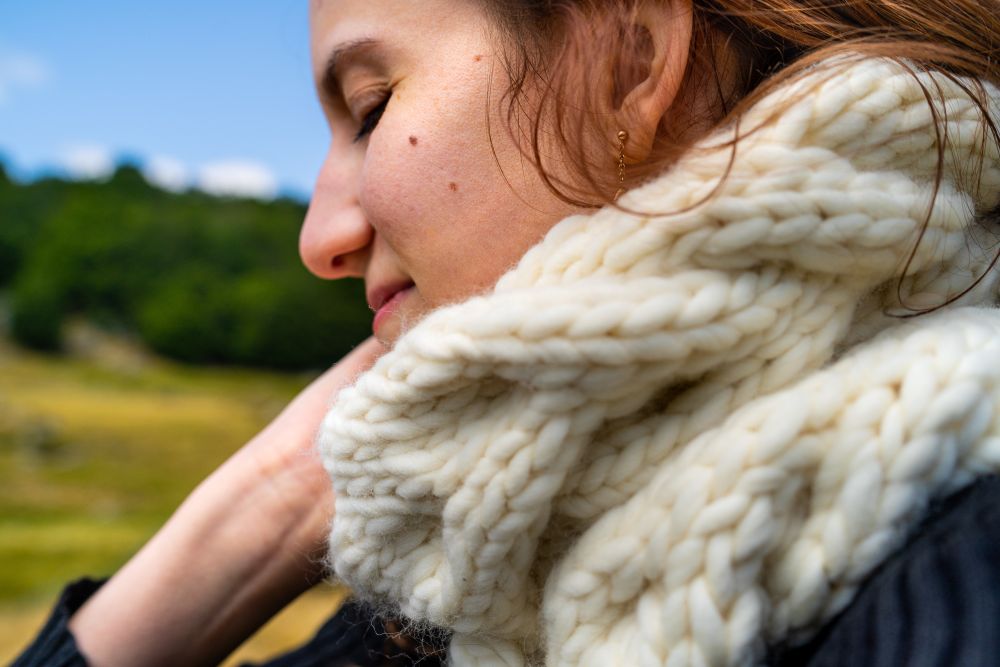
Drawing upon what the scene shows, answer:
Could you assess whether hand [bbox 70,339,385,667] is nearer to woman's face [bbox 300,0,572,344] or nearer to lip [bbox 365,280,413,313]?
lip [bbox 365,280,413,313]

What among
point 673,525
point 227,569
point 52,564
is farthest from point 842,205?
point 52,564

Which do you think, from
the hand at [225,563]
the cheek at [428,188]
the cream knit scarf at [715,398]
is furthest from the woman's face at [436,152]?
the hand at [225,563]

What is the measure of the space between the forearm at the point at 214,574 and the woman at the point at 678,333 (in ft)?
1.23

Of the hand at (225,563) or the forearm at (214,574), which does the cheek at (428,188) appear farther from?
the forearm at (214,574)

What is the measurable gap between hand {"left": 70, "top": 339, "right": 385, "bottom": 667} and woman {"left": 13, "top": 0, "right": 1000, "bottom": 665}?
1.20 feet

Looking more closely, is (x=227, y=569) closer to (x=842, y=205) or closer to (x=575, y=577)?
(x=575, y=577)

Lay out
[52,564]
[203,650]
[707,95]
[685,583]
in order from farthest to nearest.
A: [52,564] → [203,650] → [707,95] → [685,583]

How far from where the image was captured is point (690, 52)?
67cm

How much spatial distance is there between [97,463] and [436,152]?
12.6ft

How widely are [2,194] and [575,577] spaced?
7657mm

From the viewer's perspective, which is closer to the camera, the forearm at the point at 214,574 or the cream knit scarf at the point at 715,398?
the cream knit scarf at the point at 715,398

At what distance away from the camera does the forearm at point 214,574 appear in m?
1.00

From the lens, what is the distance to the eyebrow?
767 millimetres

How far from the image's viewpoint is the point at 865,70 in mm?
583
